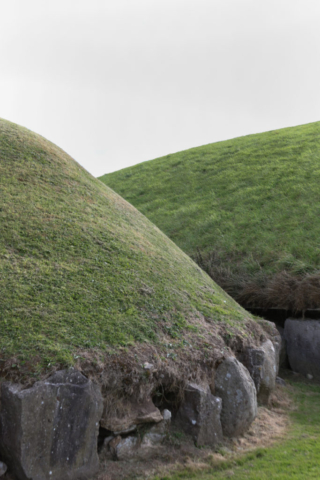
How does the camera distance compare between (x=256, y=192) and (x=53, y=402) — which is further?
(x=256, y=192)

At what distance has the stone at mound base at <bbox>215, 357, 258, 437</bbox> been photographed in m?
7.32

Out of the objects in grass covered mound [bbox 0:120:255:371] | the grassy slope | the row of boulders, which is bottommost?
the row of boulders

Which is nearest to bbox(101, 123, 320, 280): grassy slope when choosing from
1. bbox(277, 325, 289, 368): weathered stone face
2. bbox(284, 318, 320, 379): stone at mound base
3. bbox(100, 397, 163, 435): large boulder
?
bbox(284, 318, 320, 379): stone at mound base

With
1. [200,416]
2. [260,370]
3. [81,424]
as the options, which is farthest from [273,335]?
[81,424]

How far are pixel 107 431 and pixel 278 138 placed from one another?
2579 cm

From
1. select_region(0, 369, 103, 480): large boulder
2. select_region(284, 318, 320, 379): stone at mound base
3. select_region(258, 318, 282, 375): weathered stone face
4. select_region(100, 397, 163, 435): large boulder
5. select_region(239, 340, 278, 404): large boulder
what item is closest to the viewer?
select_region(0, 369, 103, 480): large boulder

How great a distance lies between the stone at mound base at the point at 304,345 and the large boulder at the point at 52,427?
7.09 meters

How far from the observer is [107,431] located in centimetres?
616

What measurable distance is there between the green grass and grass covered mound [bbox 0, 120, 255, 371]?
6.95ft

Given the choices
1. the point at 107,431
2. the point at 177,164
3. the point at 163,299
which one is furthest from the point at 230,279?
the point at 177,164

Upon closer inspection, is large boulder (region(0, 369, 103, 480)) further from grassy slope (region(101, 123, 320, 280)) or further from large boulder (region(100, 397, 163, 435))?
grassy slope (region(101, 123, 320, 280))

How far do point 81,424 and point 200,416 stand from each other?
85.9 inches

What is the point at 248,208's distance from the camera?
19.0 m

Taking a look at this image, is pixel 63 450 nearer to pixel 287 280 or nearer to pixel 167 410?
pixel 167 410
